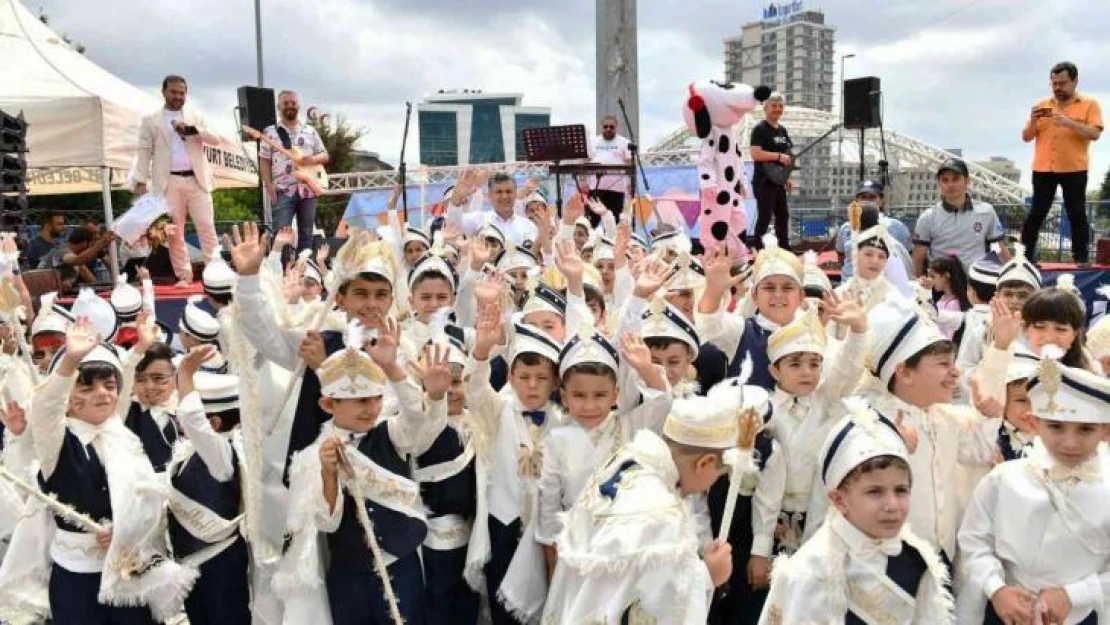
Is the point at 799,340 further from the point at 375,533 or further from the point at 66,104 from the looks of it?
the point at 66,104

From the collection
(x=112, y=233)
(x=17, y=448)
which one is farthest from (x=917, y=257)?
(x=112, y=233)

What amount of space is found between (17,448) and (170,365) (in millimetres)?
692

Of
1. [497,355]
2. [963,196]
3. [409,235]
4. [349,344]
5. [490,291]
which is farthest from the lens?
[963,196]

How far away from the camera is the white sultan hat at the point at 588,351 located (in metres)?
3.43

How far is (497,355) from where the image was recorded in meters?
4.54

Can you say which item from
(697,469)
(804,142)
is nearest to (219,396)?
(697,469)

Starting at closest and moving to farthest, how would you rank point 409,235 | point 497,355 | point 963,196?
1. point 497,355
2. point 409,235
3. point 963,196

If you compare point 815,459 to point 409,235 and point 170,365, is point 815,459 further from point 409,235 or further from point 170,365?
point 409,235

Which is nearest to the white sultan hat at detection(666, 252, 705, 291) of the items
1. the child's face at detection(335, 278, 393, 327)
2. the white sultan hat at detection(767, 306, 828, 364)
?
the white sultan hat at detection(767, 306, 828, 364)

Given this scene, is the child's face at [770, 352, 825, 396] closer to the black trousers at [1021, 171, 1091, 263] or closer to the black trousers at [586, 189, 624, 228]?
the black trousers at [1021, 171, 1091, 263]

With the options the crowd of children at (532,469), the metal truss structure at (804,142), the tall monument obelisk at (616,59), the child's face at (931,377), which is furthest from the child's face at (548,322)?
the metal truss structure at (804,142)

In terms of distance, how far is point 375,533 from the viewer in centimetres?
322

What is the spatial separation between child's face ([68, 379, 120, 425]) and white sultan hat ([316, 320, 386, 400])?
0.96 metres

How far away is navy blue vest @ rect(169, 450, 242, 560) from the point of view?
3.55 meters
